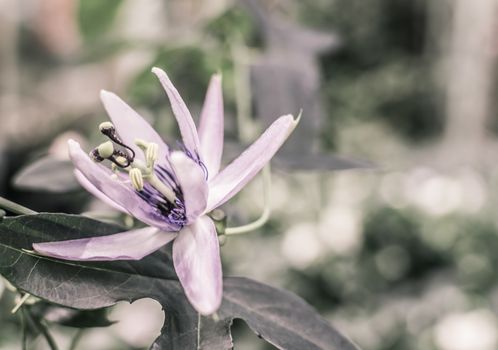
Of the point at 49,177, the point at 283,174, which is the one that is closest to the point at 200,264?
the point at 49,177

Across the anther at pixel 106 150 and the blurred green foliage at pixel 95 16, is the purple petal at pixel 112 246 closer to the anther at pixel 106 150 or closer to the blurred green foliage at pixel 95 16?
the anther at pixel 106 150

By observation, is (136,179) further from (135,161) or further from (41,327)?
(41,327)

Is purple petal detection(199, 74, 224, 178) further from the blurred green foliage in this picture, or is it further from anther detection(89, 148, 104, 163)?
the blurred green foliage

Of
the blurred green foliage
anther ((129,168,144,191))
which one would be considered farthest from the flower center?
the blurred green foliage

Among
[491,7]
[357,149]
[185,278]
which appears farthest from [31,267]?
[491,7]

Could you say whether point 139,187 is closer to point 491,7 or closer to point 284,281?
point 284,281
